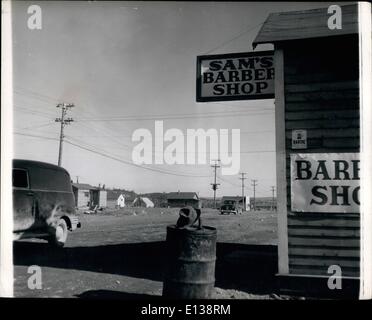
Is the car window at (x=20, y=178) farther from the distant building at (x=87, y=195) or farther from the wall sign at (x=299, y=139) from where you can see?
the distant building at (x=87, y=195)

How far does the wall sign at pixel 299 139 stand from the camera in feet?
17.9

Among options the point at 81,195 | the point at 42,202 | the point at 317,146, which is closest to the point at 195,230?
the point at 317,146

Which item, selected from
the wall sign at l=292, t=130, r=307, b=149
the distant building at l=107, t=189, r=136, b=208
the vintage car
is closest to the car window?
the vintage car

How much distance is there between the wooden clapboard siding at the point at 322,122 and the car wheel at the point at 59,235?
19.9 ft

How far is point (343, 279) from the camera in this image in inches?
203

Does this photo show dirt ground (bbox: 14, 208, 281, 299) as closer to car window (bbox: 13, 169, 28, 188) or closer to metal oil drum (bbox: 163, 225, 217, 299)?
metal oil drum (bbox: 163, 225, 217, 299)

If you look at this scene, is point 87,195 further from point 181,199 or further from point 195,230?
point 195,230

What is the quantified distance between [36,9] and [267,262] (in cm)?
672

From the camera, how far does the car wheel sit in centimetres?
859

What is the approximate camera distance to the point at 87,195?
1581 inches

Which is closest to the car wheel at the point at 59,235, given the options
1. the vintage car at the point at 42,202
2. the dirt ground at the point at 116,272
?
the vintage car at the point at 42,202

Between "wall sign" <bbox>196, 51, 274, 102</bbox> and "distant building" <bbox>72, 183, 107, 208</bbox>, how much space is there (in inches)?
1202
